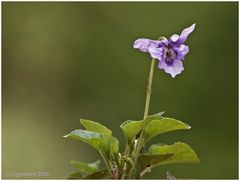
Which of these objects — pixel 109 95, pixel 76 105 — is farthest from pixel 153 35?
pixel 76 105

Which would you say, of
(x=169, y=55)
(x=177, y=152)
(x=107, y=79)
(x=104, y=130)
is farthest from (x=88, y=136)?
(x=107, y=79)

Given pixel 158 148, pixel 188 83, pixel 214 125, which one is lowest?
pixel 214 125

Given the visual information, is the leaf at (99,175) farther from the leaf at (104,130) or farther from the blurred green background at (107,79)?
the blurred green background at (107,79)

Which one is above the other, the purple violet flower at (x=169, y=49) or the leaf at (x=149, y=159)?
the purple violet flower at (x=169, y=49)

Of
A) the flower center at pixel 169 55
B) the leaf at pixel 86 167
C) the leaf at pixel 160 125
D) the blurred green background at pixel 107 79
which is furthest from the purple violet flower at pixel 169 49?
the blurred green background at pixel 107 79

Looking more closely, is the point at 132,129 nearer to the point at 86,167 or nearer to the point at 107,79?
the point at 86,167

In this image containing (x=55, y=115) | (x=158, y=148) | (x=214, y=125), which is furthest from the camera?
(x=55, y=115)

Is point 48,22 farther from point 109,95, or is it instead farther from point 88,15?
point 109,95
